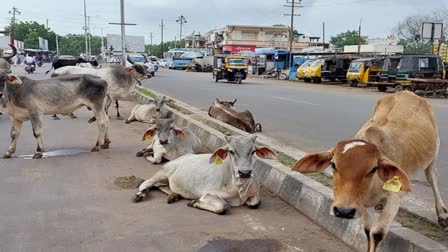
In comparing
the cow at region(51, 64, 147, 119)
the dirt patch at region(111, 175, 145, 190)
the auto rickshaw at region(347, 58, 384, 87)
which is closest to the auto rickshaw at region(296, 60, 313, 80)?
the auto rickshaw at region(347, 58, 384, 87)

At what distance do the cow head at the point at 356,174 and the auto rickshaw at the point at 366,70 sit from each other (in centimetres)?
2639

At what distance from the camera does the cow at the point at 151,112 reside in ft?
38.2

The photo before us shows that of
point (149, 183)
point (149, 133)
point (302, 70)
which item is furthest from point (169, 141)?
point (302, 70)

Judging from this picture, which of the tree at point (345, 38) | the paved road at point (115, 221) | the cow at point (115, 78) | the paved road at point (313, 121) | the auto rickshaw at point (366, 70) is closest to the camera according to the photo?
the paved road at point (115, 221)

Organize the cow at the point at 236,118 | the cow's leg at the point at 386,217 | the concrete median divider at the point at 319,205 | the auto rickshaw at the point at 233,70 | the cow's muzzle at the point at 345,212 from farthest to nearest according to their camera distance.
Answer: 1. the auto rickshaw at the point at 233,70
2. the cow at the point at 236,118
3. the concrete median divider at the point at 319,205
4. the cow's leg at the point at 386,217
5. the cow's muzzle at the point at 345,212

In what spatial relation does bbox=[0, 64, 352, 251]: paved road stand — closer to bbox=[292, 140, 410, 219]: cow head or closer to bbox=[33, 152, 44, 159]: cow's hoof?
bbox=[33, 152, 44, 159]: cow's hoof

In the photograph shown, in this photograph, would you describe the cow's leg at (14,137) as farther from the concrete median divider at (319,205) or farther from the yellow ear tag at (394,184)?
the yellow ear tag at (394,184)

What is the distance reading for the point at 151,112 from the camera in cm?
1257

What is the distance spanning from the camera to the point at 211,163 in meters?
5.94

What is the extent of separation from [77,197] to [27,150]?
11.6ft

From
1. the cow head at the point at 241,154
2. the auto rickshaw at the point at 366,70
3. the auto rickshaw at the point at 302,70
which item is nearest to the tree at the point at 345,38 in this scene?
the auto rickshaw at the point at 302,70

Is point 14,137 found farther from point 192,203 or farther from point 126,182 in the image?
point 192,203

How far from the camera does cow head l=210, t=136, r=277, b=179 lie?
17.6 feet

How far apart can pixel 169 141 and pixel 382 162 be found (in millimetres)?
4659
